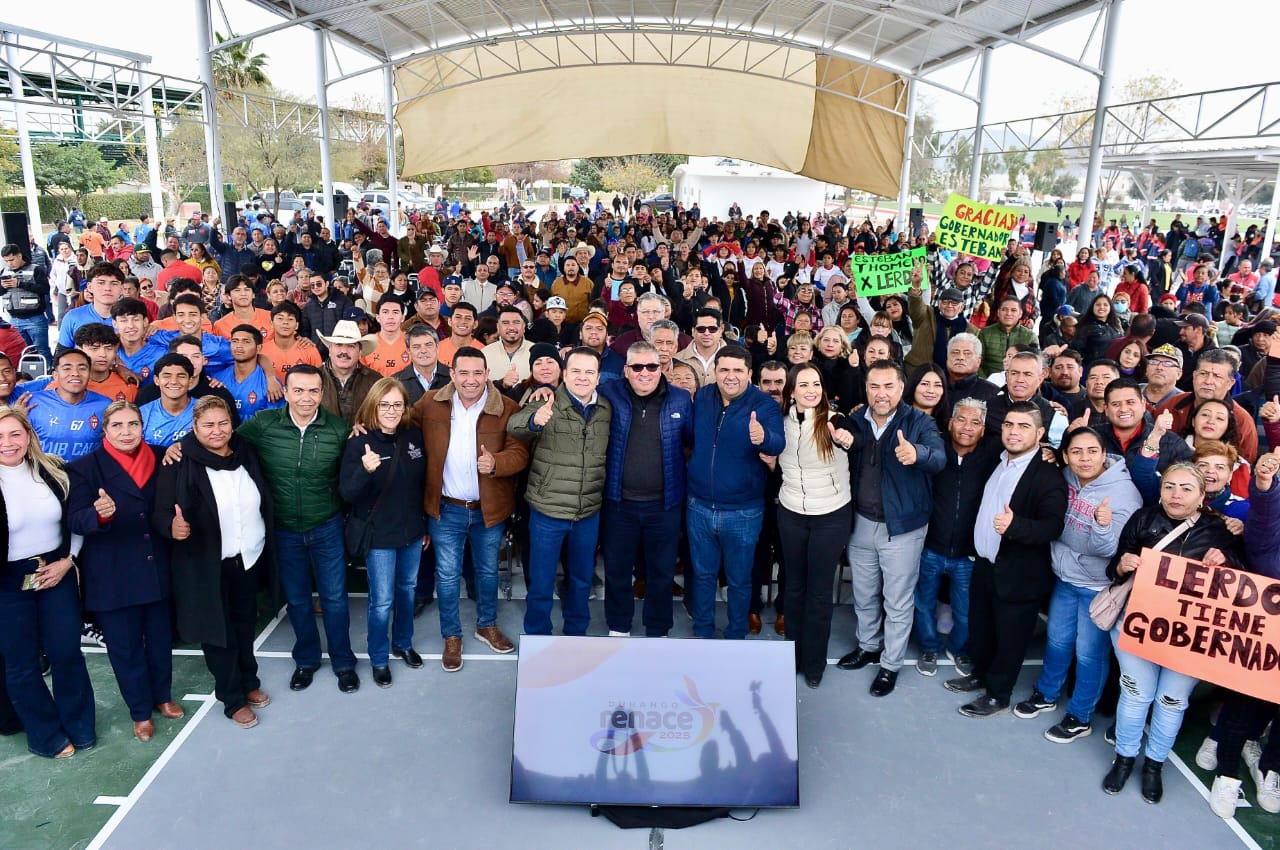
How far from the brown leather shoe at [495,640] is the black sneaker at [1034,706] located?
2818 millimetres

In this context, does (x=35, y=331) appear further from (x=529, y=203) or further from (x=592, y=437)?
(x=529, y=203)

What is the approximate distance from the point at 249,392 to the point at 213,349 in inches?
22.3

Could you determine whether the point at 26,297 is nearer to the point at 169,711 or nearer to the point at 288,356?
the point at 288,356

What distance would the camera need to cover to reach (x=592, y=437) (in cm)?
442

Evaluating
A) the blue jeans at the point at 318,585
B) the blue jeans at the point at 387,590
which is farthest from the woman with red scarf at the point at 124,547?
the blue jeans at the point at 387,590

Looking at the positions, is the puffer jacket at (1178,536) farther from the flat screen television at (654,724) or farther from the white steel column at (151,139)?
the white steel column at (151,139)

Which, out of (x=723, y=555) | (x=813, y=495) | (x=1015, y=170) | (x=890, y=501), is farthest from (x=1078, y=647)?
(x=1015, y=170)

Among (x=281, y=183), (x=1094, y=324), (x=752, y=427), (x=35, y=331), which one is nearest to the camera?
(x=752, y=427)

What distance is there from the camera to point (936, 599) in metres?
4.88

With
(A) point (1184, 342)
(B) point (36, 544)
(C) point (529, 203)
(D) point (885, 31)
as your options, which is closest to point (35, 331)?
(B) point (36, 544)

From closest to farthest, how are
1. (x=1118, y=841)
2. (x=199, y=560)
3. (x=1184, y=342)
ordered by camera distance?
(x=1118, y=841), (x=199, y=560), (x=1184, y=342)

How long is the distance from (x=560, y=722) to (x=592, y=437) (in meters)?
1.46

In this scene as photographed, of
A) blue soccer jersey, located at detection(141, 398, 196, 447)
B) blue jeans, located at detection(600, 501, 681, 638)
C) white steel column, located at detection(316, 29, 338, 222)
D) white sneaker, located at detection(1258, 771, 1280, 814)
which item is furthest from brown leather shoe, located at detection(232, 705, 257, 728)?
white steel column, located at detection(316, 29, 338, 222)

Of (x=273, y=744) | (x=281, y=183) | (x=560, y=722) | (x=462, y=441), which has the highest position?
(x=281, y=183)
